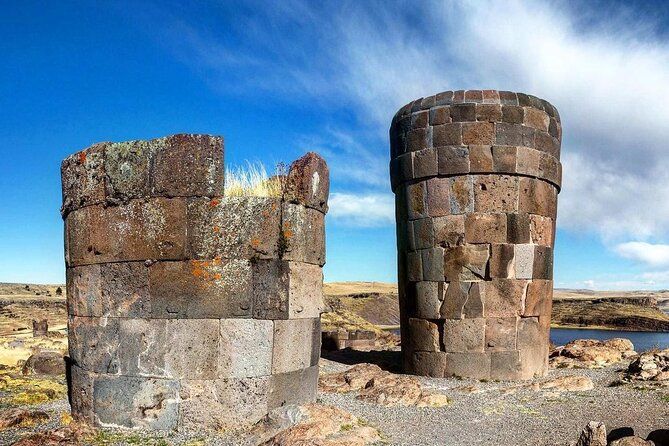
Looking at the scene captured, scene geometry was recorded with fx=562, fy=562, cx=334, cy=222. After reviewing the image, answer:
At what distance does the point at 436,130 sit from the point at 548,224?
115 inches

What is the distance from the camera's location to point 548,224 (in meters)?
11.1

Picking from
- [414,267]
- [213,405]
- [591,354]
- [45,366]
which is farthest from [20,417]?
[591,354]

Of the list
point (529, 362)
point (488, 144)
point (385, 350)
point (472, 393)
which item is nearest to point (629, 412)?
point (472, 393)

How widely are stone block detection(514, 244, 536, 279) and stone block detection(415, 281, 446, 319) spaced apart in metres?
→ 1.42

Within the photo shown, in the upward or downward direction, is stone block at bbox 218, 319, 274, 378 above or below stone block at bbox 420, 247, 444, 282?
below

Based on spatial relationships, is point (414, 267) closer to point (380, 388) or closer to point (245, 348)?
point (380, 388)

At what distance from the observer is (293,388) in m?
7.13

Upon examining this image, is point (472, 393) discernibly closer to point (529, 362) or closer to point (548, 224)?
point (529, 362)

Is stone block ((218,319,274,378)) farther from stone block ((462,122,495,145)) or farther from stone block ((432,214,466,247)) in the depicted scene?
stone block ((462,122,495,145))

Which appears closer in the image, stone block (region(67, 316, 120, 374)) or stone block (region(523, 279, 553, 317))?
stone block (region(67, 316, 120, 374))

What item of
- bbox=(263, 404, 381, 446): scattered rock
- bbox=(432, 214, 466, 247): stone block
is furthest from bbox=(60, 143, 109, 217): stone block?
bbox=(432, 214, 466, 247): stone block

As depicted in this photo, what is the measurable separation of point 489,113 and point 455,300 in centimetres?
365

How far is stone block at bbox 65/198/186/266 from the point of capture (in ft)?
22.0

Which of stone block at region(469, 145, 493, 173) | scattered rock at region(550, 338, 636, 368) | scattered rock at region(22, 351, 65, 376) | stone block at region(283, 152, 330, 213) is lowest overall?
scattered rock at region(550, 338, 636, 368)
